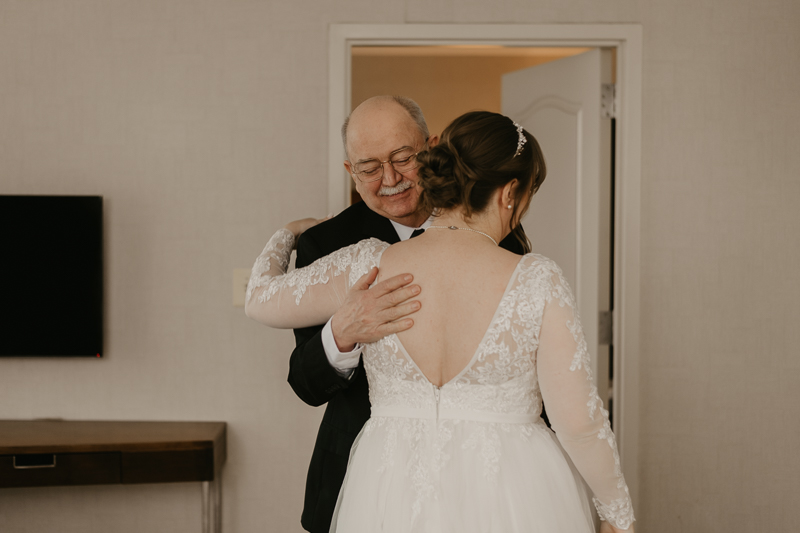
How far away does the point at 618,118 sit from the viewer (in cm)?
227

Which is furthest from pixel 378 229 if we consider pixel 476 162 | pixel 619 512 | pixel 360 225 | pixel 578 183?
→ pixel 578 183

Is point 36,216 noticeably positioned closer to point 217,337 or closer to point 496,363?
point 217,337

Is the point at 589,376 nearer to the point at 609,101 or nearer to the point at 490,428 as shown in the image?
the point at 490,428

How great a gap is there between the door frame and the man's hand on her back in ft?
4.02

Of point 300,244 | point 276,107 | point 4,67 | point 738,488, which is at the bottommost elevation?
point 738,488

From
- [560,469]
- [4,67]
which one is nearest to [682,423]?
[560,469]

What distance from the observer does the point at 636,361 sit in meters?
2.27

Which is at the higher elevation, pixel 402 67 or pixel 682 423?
pixel 402 67

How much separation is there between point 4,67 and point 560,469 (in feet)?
8.17

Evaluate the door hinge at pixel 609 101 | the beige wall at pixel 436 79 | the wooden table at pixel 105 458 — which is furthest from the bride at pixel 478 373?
the beige wall at pixel 436 79

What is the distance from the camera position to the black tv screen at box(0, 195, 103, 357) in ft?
7.14

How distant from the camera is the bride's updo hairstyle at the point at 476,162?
99 cm

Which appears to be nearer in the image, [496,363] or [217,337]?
[496,363]

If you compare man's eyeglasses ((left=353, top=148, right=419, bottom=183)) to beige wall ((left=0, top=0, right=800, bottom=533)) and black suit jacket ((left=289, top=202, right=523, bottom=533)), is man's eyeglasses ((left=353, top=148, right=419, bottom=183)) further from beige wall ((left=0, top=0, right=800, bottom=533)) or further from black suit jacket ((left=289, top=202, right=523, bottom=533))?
beige wall ((left=0, top=0, right=800, bottom=533))
